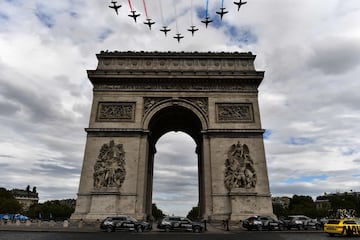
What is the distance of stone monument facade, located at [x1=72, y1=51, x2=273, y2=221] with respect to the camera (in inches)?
912

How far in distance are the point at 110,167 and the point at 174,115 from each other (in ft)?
29.2

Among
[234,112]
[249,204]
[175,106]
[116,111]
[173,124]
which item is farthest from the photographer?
[173,124]

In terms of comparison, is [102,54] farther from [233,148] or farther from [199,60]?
[233,148]

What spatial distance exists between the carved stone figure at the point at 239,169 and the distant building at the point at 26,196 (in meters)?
119

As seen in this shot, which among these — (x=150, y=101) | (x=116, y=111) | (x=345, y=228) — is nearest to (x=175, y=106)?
(x=150, y=101)

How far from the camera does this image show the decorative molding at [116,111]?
26.0 metres

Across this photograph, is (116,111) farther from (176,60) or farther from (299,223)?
(299,223)

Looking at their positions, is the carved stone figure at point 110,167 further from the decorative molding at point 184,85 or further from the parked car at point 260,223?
the parked car at point 260,223

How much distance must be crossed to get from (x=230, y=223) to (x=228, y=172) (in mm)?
4233

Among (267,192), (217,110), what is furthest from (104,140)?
(267,192)

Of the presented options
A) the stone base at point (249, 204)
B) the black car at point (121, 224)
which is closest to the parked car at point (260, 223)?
the stone base at point (249, 204)

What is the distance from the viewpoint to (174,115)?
97.0 ft

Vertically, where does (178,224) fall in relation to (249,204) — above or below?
below

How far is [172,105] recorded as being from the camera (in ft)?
87.2
